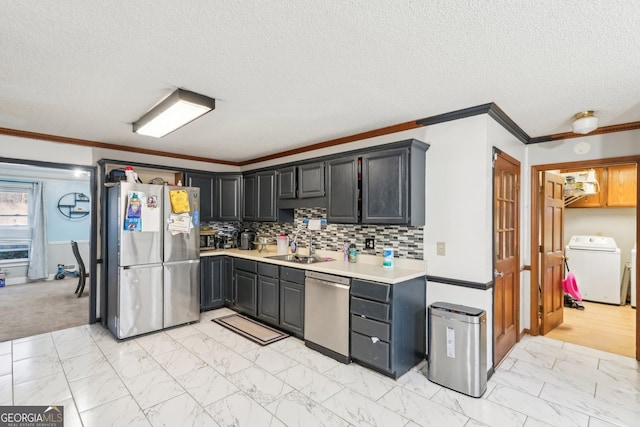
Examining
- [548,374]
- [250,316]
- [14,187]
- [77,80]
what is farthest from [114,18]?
[14,187]

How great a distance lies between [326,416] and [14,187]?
7.82 m

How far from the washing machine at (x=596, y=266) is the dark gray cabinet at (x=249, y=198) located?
522cm

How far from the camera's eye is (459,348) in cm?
254

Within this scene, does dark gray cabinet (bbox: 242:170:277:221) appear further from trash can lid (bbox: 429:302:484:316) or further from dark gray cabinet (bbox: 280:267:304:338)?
trash can lid (bbox: 429:302:484:316)

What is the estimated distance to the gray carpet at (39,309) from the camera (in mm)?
3969

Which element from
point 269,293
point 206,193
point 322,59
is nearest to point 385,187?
point 322,59

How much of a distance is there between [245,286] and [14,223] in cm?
585

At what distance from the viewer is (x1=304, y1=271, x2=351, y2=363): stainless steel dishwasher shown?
299 centimetres

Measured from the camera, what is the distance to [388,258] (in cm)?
326

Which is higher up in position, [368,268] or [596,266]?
[368,268]

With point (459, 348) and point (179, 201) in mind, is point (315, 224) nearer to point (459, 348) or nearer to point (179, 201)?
point (179, 201)

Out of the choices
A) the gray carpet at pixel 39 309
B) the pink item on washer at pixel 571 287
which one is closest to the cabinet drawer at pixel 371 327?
the pink item on washer at pixel 571 287

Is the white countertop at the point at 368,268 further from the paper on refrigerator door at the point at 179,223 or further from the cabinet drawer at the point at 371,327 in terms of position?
the paper on refrigerator door at the point at 179,223

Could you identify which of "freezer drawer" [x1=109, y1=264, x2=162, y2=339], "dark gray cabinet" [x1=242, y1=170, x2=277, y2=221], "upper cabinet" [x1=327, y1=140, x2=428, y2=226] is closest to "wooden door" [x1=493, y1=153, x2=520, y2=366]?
"upper cabinet" [x1=327, y1=140, x2=428, y2=226]
